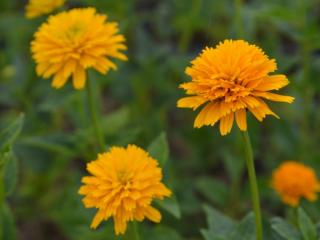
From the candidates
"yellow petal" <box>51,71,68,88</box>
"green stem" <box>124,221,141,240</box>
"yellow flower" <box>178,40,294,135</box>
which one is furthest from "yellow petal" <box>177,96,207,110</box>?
"yellow petal" <box>51,71,68,88</box>

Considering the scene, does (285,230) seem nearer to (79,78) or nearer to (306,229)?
(306,229)

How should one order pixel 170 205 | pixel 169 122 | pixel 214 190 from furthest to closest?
pixel 169 122 < pixel 214 190 < pixel 170 205

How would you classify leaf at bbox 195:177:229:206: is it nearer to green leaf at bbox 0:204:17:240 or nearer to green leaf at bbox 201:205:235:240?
green leaf at bbox 201:205:235:240

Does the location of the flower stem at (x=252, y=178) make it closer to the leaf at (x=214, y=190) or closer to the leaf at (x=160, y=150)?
the leaf at (x=160, y=150)

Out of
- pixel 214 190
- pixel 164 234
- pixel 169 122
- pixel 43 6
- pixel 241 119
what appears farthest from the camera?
pixel 169 122

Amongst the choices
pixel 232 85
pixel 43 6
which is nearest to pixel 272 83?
pixel 232 85

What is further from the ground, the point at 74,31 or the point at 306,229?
the point at 74,31
